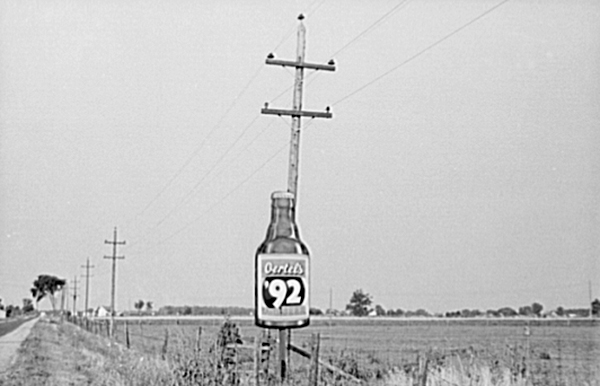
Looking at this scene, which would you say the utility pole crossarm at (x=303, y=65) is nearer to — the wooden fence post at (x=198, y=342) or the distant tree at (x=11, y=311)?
the wooden fence post at (x=198, y=342)

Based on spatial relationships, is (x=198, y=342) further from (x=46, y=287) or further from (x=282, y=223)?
(x=46, y=287)

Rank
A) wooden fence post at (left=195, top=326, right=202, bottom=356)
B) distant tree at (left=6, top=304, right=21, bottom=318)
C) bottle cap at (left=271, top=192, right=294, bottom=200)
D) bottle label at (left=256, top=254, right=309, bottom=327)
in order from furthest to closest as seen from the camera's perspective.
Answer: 1. distant tree at (left=6, top=304, right=21, bottom=318)
2. wooden fence post at (left=195, top=326, right=202, bottom=356)
3. bottle cap at (left=271, top=192, right=294, bottom=200)
4. bottle label at (left=256, top=254, right=309, bottom=327)

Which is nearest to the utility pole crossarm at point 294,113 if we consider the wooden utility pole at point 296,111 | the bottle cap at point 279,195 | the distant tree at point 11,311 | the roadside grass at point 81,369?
the wooden utility pole at point 296,111

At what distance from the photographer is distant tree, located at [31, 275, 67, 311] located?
82400mm

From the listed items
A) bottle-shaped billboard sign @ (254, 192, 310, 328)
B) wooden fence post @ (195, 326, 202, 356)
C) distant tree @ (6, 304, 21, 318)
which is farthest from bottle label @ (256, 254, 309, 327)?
distant tree @ (6, 304, 21, 318)

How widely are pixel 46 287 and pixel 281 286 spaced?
273ft

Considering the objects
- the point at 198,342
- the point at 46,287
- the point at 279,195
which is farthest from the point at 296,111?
the point at 46,287

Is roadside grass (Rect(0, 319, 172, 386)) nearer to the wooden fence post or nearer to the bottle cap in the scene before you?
the wooden fence post

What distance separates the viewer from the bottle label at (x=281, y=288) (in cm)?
588

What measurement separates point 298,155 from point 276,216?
7.72 meters

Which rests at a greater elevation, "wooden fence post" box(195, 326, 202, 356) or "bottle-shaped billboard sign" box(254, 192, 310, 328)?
"bottle-shaped billboard sign" box(254, 192, 310, 328)

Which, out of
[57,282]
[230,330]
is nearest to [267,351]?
[230,330]

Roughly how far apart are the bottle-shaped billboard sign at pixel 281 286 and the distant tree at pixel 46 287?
77680 mm

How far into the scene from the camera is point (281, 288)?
5.92 metres
